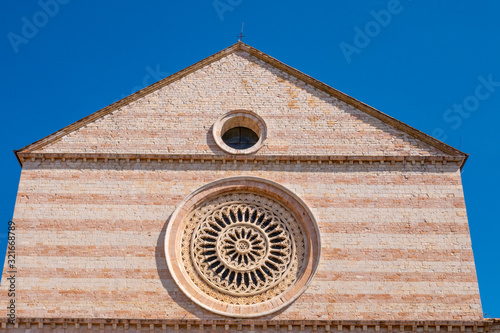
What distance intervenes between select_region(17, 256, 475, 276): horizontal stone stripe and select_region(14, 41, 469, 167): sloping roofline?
2.69 metres

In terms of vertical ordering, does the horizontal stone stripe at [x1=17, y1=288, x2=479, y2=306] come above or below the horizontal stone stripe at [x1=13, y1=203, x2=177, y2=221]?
below

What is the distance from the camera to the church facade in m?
14.0

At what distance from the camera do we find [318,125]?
16.5m

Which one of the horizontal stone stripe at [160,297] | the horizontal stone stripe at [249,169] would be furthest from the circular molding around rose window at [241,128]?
the horizontal stone stripe at [160,297]

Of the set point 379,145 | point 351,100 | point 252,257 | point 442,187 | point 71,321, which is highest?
point 351,100

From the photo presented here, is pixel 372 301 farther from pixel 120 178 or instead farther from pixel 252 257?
pixel 120 178

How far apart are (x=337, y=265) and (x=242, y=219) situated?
7.78ft

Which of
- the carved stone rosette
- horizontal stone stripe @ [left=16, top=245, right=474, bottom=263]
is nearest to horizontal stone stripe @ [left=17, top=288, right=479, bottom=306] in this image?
the carved stone rosette

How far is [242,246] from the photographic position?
15078 millimetres

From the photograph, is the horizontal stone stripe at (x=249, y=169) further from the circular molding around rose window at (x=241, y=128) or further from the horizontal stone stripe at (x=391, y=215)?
the circular molding around rose window at (x=241, y=128)

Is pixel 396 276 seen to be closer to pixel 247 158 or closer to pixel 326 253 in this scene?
pixel 326 253

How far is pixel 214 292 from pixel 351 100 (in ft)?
18.7

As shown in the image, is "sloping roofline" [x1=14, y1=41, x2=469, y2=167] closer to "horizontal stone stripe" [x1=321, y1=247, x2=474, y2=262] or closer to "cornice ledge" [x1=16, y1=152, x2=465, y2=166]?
"cornice ledge" [x1=16, y1=152, x2=465, y2=166]

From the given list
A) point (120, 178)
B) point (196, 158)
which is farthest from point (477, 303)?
point (120, 178)
